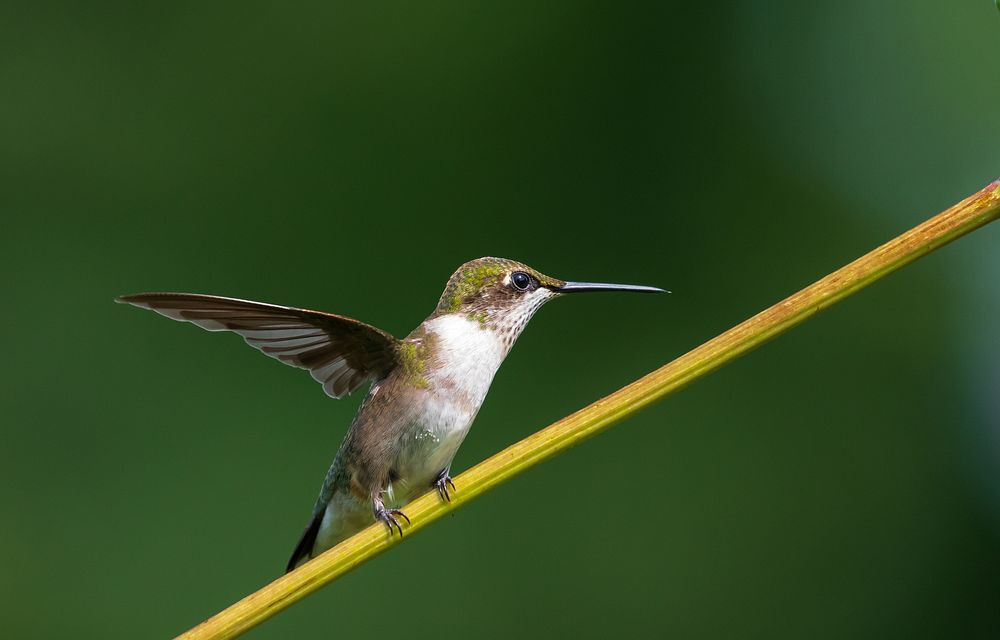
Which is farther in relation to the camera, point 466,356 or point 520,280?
point 520,280

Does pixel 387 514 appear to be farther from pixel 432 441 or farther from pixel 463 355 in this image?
pixel 463 355

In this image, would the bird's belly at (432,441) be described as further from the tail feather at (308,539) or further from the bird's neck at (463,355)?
the tail feather at (308,539)

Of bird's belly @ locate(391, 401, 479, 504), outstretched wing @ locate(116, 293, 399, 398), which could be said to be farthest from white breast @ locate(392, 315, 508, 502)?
outstretched wing @ locate(116, 293, 399, 398)

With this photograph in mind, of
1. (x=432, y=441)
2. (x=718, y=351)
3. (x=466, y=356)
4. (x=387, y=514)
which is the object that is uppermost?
(x=466, y=356)

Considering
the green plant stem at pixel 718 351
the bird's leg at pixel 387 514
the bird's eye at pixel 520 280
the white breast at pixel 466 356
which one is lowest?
the green plant stem at pixel 718 351

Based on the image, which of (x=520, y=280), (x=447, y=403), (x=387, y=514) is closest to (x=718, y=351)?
(x=387, y=514)

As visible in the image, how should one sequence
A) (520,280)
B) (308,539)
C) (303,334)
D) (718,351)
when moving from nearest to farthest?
1. (718,351)
2. (303,334)
3. (520,280)
4. (308,539)

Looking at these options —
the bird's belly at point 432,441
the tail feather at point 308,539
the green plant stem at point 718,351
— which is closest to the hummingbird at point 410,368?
the bird's belly at point 432,441

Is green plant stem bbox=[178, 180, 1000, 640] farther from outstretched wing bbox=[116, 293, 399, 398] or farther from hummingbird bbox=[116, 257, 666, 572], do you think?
hummingbird bbox=[116, 257, 666, 572]
